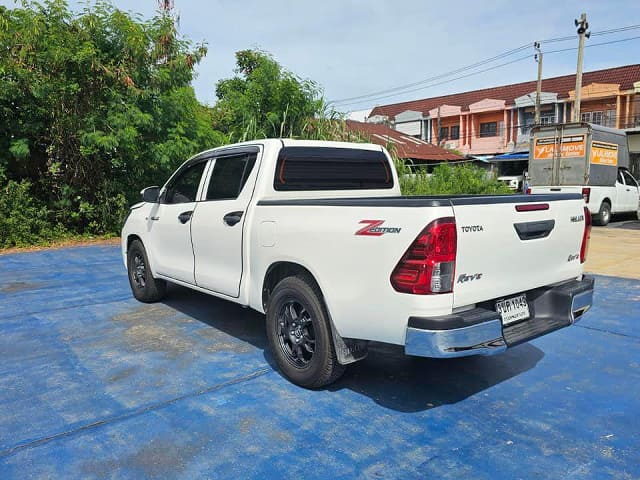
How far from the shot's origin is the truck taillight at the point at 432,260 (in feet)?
9.86

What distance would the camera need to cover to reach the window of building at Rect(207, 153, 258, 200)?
4.66 m

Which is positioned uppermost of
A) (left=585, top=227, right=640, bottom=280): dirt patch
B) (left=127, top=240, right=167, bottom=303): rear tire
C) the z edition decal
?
the z edition decal

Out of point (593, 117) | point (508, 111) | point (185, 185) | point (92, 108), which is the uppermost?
point (508, 111)

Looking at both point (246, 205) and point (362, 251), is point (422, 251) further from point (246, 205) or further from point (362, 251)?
point (246, 205)

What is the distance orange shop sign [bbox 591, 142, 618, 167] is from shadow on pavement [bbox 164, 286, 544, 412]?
43.6 feet

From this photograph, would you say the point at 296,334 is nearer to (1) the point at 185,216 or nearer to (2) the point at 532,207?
(2) the point at 532,207

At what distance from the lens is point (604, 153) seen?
54.2 feet

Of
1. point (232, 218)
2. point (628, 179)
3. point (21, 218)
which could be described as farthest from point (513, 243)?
point (628, 179)

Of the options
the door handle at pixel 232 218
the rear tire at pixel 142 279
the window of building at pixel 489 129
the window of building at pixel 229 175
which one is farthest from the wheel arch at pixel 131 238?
the window of building at pixel 489 129

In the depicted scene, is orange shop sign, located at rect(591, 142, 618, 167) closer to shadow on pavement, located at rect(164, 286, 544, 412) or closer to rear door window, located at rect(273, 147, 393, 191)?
rear door window, located at rect(273, 147, 393, 191)

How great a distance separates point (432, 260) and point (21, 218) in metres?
12.1

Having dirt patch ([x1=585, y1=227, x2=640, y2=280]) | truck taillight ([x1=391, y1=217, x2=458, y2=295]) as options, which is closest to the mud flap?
truck taillight ([x1=391, y1=217, x2=458, y2=295])

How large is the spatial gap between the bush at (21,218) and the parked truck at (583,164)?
46.7 ft

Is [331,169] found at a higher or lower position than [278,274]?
higher
